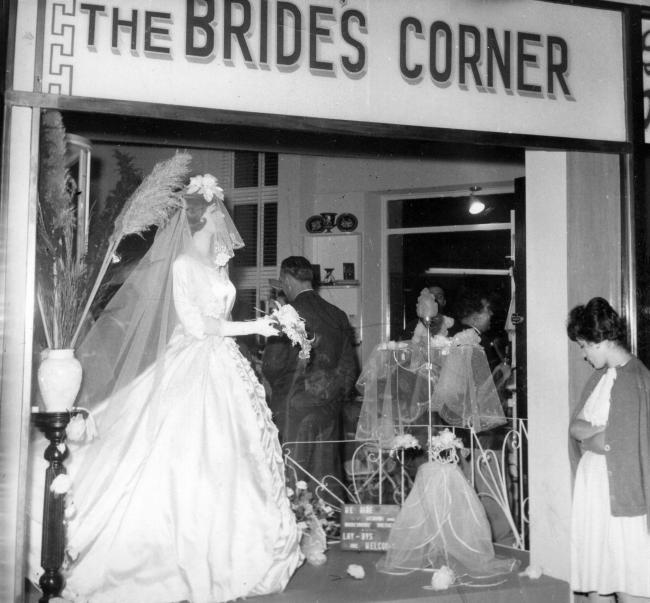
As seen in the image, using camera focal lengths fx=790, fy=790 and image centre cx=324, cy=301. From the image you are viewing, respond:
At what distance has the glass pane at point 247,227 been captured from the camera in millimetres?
7590

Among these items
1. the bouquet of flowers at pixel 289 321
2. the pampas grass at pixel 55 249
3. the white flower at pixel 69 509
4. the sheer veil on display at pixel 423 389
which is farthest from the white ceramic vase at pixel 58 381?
the sheer veil on display at pixel 423 389

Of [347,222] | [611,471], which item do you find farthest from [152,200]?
[347,222]

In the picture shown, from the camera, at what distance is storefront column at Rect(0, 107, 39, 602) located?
313 cm

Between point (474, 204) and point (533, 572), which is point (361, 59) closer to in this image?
point (533, 572)

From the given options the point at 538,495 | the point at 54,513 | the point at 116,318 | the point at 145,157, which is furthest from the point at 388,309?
the point at 54,513

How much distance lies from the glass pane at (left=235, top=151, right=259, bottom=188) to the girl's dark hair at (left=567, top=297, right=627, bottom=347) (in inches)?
184

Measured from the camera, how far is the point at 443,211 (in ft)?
24.4

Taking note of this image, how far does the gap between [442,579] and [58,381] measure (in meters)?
2.04

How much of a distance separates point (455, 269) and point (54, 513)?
470 cm

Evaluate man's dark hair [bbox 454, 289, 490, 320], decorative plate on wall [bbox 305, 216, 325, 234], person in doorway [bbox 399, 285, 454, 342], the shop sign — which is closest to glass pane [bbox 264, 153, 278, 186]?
decorative plate on wall [bbox 305, 216, 325, 234]

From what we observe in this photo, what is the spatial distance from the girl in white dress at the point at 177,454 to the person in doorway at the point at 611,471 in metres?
1.38

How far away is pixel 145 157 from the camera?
6.82 m

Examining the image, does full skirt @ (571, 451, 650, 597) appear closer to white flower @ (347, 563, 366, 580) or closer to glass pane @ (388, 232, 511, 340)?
white flower @ (347, 563, 366, 580)

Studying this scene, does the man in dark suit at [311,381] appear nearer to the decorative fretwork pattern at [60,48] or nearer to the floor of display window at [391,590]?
the floor of display window at [391,590]
